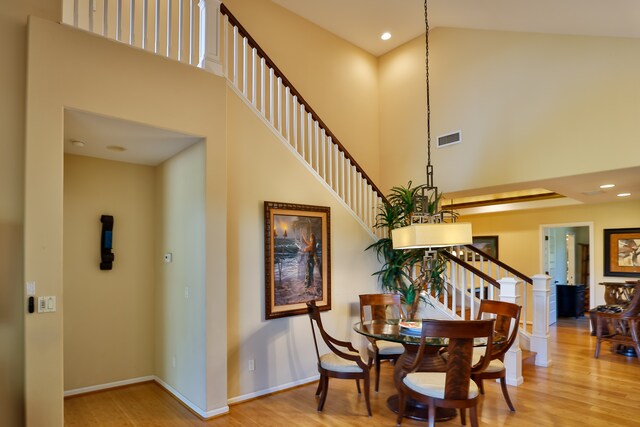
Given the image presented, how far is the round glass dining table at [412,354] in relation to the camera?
11.1ft

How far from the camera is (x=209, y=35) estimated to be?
12.6 ft

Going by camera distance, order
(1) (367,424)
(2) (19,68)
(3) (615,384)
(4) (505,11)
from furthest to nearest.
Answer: (4) (505,11) < (3) (615,384) < (1) (367,424) < (2) (19,68)

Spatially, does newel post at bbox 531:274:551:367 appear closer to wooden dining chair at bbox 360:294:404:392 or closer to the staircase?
the staircase

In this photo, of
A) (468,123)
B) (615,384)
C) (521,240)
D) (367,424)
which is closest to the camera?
(367,424)

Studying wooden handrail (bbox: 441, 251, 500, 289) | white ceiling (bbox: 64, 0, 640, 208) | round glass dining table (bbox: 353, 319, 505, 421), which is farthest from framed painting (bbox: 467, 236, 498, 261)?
round glass dining table (bbox: 353, 319, 505, 421)

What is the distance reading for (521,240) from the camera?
861 cm

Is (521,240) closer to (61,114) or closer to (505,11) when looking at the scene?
(505,11)

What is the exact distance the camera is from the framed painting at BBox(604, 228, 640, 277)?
7.33 meters

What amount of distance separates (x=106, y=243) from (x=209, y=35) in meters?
2.51

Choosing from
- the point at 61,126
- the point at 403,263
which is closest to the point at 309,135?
the point at 403,263

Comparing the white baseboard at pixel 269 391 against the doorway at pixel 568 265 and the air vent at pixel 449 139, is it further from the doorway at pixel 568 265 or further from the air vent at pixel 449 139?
the doorway at pixel 568 265

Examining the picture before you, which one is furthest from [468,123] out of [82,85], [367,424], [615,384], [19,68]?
[19,68]

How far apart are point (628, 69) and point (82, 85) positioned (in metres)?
5.32

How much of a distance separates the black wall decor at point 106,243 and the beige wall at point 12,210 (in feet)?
5.22
